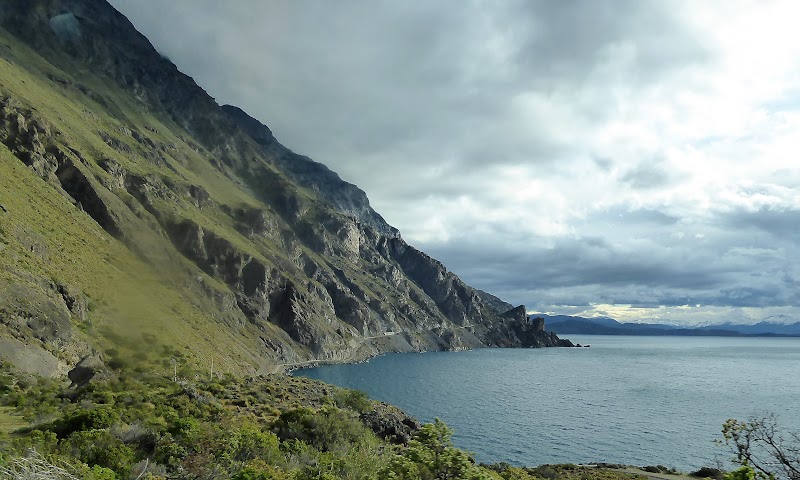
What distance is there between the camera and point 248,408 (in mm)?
55594

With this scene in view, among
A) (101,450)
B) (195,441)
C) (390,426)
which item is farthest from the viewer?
(390,426)

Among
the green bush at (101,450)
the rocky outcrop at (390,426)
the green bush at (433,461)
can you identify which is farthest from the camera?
the rocky outcrop at (390,426)

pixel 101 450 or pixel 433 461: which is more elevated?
pixel 433 461

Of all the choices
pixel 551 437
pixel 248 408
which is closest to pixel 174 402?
pixel 248 408

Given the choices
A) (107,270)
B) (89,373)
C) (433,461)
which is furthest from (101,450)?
(89,373)

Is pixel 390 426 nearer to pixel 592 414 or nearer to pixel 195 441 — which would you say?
pixel 195 441

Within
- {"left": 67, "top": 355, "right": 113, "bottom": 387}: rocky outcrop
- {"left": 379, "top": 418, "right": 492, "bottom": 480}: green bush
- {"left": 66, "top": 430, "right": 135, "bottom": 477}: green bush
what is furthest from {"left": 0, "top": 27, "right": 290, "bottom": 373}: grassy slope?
{"left": 379, "top": 418, "right": 492, "bottom": 480}: green bush

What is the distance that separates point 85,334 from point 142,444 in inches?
2324

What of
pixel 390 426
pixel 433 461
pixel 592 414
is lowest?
pixel 592 414

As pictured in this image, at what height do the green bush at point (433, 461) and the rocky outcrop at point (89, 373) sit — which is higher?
the green bush at point (433, 461)

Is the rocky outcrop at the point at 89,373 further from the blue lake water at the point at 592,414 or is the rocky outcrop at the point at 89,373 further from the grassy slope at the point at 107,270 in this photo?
the blue lake water at the point at 592,414

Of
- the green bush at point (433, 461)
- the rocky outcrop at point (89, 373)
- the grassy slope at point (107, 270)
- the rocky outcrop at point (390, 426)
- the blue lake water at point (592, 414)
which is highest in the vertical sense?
the grassy slope at point (107, 270)

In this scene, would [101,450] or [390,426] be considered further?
[390,426]

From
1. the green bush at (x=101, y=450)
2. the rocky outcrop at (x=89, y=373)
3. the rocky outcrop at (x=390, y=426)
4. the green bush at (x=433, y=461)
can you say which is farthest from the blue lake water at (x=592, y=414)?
the green bush at (x=433, y=461)
